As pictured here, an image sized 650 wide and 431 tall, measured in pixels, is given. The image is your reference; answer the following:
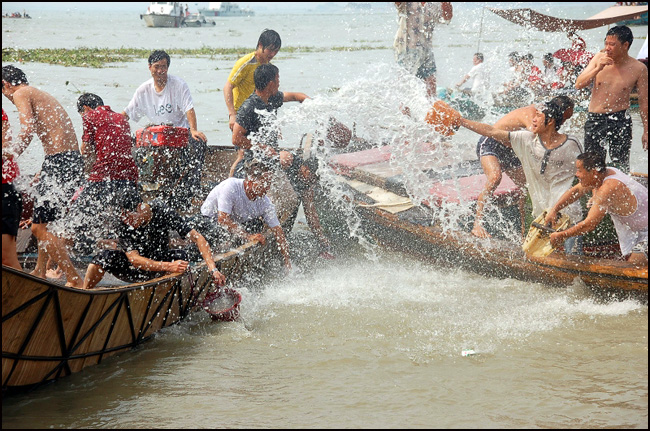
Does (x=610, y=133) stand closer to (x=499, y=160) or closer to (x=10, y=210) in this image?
(x=499, y=160)

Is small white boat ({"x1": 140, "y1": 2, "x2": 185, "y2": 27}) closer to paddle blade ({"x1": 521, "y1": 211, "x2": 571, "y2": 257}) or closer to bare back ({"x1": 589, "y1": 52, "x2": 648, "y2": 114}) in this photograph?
bare back ({"x1": 589, "y1": 52, "x2": 648, "y2": 114})

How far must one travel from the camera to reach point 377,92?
8.01m

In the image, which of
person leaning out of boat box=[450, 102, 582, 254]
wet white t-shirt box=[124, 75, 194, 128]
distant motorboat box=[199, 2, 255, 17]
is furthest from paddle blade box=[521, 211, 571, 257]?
distant motorboat box=[199, 2, 255, 17]

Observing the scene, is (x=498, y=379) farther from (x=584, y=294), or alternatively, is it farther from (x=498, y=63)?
(x=498, y=63)

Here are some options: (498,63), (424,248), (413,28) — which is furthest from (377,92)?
(498,63)

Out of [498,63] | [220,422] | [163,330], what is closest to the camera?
[220,422]

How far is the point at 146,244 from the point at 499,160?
11.6 ft

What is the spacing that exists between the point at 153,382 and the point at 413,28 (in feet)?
24.2

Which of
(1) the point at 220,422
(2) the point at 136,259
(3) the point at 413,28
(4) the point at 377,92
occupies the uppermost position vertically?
(3) the point at 413,28

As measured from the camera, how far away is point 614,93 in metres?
6.73

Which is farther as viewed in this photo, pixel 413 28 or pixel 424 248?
pixel 413 28

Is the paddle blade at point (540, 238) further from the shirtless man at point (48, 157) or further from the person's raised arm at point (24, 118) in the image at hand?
the person's raised arm at point (24, 118)

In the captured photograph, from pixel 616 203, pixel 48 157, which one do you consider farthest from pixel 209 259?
pixel 616 203

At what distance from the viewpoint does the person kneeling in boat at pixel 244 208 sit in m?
6.16
